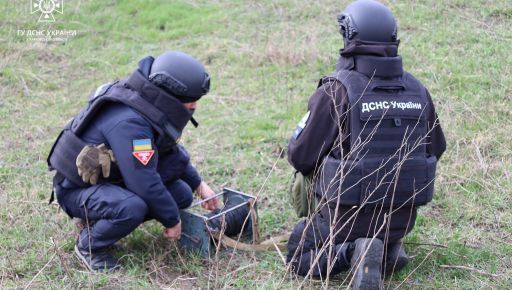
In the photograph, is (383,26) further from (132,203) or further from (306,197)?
(132,203)

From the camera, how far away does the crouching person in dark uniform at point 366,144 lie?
3977mm

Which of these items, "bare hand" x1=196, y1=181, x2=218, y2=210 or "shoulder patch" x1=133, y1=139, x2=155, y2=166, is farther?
"bare hand" x1=196, y1=181, x2=218, y2=210

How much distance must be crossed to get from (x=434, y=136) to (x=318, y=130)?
826 mm

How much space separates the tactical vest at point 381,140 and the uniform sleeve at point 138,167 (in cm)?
100

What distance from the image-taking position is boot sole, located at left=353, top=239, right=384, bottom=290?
3.71 metres

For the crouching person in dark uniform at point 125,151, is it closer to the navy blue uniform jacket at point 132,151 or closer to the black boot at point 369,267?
the navy blue uniform jacket at point 132,151

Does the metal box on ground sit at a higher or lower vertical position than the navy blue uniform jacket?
lower

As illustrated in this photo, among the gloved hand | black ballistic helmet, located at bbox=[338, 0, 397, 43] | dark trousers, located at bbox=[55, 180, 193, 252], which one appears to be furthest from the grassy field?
black ballistic helmet, located at bbox=[338, 0, 397, 43]

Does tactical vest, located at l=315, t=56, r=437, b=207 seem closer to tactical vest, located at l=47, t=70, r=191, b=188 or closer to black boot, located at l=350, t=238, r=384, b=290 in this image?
black boot, located at l=350, t=238, r=384, b=290

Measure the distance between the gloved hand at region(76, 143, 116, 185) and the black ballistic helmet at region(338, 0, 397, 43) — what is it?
164 cm

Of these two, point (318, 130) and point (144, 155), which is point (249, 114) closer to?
point (144, 155)

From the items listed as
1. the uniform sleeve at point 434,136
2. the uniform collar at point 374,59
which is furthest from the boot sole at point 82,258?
the uniform sleeve at point 434,136

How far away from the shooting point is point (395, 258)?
4145mm

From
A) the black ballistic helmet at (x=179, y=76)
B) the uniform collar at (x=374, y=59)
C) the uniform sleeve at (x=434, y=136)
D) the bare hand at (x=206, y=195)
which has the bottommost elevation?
the bare hand at (x=206, y=195)
